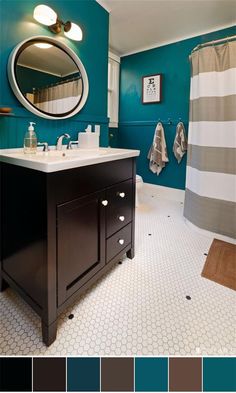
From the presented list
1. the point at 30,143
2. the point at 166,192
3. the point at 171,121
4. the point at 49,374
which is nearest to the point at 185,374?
the point at 49,374

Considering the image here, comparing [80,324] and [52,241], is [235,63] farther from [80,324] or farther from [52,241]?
[80,324]

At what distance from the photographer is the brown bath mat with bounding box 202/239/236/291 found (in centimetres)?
163

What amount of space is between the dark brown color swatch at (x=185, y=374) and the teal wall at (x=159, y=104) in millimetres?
2651

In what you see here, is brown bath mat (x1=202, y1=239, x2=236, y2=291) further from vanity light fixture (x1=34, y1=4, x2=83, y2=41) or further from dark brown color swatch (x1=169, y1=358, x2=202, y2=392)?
vanity light fixture (x1=34, y1=4, x2=83, y2=41)

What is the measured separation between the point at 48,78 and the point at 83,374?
5.92 ft

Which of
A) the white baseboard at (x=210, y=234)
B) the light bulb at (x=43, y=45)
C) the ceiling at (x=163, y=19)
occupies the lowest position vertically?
the white baseboard at (x=210, y=234)

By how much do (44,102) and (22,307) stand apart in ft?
4.43

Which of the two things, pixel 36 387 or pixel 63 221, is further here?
pixel 63 221

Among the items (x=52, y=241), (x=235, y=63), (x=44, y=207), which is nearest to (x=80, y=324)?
(x=52, y=241)

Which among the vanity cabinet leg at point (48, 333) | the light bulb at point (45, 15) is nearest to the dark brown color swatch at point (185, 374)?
the vanity cabinet leg at point (48, 333)

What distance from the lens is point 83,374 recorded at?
0.96m

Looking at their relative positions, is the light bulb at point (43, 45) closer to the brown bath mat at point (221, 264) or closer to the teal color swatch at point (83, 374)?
the teal color swatch at point (83, 374)

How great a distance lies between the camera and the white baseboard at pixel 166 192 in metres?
3.45

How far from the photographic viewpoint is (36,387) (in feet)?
3.00
